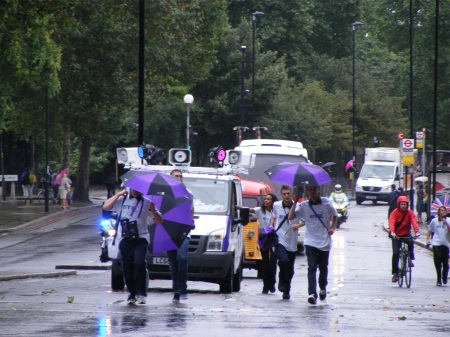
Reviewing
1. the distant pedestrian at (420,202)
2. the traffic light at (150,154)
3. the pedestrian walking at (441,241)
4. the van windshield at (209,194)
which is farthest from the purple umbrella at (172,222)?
the distant pedestrian at (420,202)

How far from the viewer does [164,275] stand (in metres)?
18.7

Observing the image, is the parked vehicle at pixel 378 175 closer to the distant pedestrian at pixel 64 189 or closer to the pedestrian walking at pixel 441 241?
the distant pedestrian at pixel 64 189

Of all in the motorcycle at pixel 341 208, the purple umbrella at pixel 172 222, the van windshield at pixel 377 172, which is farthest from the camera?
the van windshield at pixel 377 172

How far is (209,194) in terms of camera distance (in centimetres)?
1973

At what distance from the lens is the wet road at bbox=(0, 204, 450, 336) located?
12.6m

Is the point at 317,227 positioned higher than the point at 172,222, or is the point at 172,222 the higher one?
the point at 172,222

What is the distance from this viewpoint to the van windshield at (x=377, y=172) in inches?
2594

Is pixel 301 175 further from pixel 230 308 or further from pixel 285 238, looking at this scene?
pixel 230 308

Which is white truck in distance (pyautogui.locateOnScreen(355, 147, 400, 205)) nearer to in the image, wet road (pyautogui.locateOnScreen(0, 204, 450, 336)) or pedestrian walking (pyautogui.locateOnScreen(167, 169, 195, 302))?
wet road (pyautogui.locateOnScreen(0, 204, 450, 336))

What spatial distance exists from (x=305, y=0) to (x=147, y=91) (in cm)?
3368

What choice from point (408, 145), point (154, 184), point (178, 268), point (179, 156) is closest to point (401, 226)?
point (179, 156)

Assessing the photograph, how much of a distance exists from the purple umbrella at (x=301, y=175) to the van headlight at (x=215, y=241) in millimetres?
1611

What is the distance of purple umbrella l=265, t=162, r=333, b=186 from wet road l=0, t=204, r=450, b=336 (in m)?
1.73

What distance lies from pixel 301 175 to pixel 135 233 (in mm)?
3050
